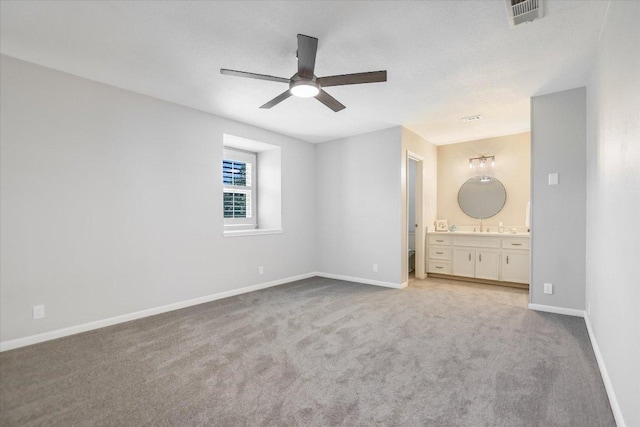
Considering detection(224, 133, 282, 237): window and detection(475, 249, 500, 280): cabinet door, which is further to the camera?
detection(224, 133, 282, 237): window

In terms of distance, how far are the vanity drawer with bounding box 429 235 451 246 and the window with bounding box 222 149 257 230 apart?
3220 millimetres

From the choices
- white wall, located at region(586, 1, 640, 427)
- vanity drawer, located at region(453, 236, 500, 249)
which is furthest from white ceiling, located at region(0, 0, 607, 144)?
vanity drawer, located at region(453, 236, 500, 249)

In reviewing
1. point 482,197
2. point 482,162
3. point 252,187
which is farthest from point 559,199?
point 252,187

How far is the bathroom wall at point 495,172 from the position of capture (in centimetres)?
A: 520

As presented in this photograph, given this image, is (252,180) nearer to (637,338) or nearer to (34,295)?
(34,295)

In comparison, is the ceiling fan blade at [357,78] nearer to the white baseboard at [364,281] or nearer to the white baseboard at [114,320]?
the white baseboard at [114,320]

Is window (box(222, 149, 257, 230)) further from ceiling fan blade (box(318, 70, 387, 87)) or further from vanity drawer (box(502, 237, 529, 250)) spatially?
vanity drawer (box(502, 237, 529, 250))

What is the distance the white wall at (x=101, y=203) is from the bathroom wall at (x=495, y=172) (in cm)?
404

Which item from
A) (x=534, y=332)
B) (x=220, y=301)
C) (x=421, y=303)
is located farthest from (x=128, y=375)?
(x=534, y=332)

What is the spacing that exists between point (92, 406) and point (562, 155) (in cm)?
477

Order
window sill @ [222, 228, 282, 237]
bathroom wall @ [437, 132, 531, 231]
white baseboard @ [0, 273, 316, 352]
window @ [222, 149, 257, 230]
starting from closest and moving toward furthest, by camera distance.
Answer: white baseboard @ [0, 273, 316, 352], window sill @ [222, 228, 282, 237], window @ [222, 149, 257, 230], bathroom wall @ [437, 132, 531, 231]

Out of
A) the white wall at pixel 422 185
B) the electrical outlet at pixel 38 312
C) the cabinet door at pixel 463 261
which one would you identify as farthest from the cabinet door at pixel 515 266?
the electrical outlet at pixel 38 312

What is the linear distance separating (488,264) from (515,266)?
37cm

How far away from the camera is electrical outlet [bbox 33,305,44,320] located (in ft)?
8.82
